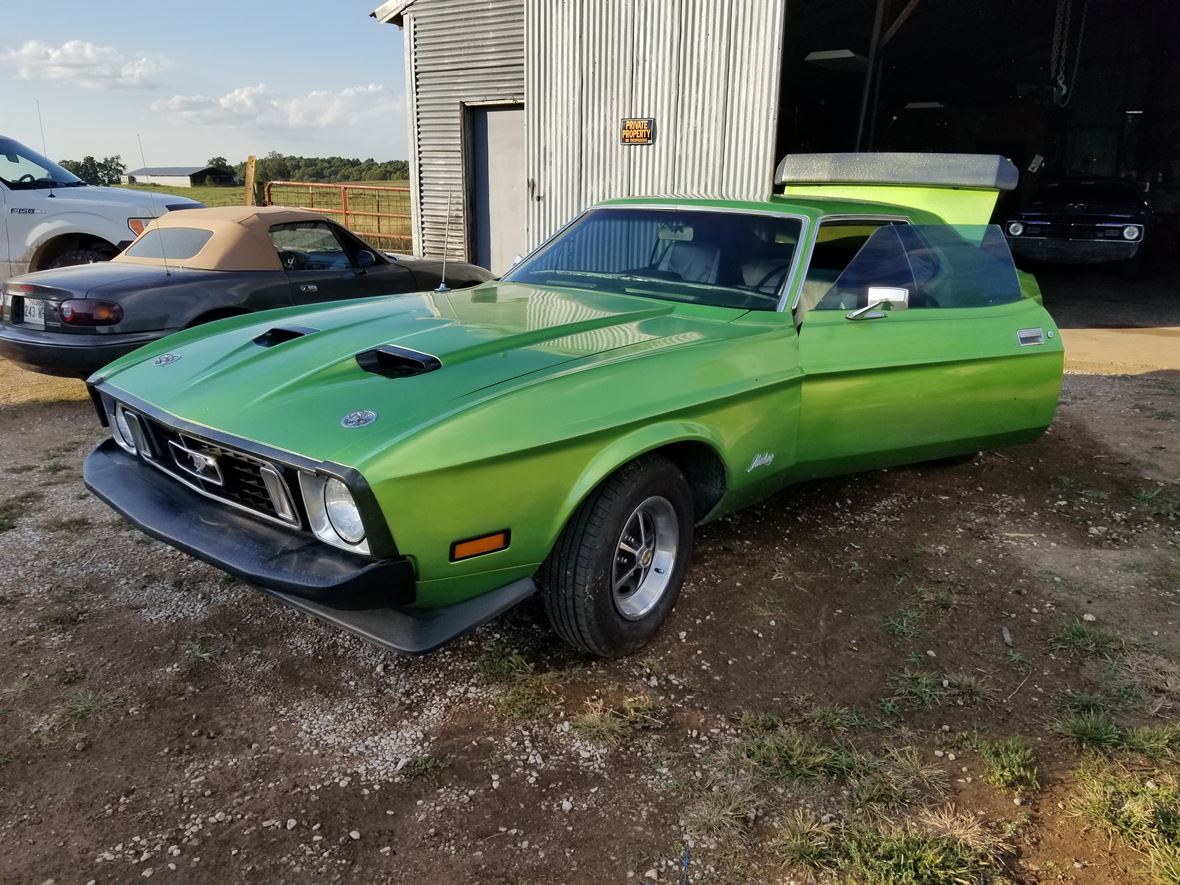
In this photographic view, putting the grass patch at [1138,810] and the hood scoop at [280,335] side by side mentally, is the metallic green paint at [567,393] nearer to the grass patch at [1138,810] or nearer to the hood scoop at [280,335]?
the hood scoop at [280,335]

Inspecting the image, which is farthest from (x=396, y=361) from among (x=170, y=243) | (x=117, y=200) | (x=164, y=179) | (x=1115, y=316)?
(x=164, y=179)

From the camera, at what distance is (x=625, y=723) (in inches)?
103

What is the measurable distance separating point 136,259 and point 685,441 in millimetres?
4983

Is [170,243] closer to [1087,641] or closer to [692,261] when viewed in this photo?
[692,261]

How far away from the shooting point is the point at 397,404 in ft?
7.90

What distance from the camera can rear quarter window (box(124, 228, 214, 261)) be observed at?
597cm

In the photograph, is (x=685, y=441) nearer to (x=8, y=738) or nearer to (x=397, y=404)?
(x=397, y=404)

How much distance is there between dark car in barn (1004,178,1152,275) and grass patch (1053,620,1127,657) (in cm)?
1092

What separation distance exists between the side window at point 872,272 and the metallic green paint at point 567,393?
140mm

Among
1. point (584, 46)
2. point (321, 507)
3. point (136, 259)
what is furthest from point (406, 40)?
point (321, 507)

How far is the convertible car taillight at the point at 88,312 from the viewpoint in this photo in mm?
5344

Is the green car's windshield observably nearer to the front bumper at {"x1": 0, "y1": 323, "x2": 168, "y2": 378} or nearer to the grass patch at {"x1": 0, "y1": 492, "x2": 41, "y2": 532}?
the grass patch at {"x1": 0, "y1": 492, "x2": 41, "y2": 532}

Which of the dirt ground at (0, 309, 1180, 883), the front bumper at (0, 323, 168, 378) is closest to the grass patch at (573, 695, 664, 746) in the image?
the dirt ground at (0, 309, 1180, 883)

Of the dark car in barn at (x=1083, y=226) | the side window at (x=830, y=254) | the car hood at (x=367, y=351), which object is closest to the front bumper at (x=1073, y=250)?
the dark car in barn at (x=1083, y=226)
